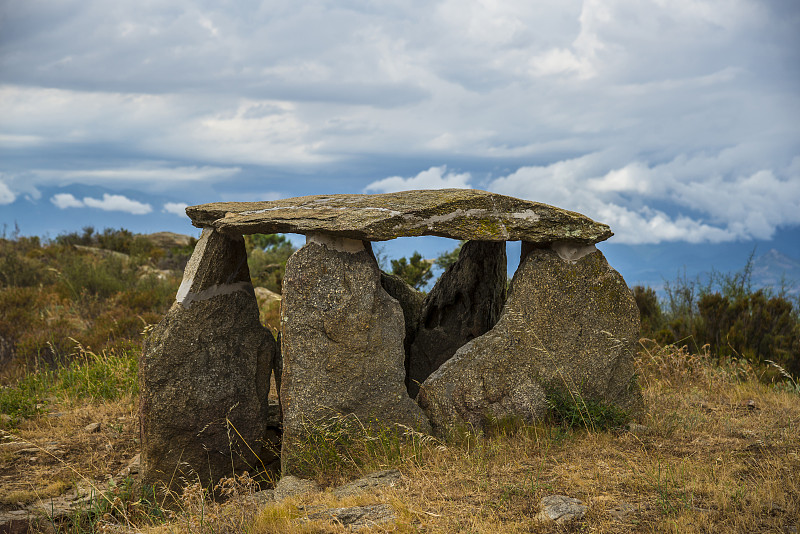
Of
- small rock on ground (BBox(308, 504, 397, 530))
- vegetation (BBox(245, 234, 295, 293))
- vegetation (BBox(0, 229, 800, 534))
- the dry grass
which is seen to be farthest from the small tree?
small rock on ground (BBox(308, 504, 397, 530))

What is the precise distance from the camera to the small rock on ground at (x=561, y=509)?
442 centimetres

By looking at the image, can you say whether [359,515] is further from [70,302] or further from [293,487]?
[70,302]

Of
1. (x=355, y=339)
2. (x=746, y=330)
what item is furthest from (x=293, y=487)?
(x=746, y=330)

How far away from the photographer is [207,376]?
6574 millimetres

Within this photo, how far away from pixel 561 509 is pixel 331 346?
2391mm

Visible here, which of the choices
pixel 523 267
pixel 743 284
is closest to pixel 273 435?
pixel 523 267

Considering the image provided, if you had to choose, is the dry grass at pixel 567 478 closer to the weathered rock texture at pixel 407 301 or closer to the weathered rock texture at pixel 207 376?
the weathered rock texture at pixel 207 376

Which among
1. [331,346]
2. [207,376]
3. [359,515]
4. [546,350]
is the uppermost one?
[331,346]

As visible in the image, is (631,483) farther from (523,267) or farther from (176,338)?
(176,338)

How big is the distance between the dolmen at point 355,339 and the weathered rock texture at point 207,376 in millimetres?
14

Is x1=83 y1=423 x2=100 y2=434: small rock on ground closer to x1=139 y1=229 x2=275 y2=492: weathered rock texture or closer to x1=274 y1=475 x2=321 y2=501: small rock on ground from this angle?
x1=139 y1=229 x2=275 y2=492: weathered rock texture

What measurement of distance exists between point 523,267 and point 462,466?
214 centimetres

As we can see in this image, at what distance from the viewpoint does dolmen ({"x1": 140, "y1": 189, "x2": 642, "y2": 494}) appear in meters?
5.91

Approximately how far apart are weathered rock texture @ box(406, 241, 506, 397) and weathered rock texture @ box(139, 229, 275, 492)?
1.88 meters
